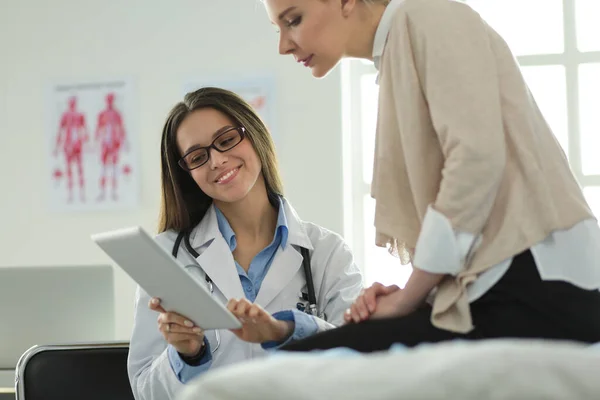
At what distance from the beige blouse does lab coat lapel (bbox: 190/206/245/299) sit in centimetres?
78

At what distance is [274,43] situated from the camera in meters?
4.11

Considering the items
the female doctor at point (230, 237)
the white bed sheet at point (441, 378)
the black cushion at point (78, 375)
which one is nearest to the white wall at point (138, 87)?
the female doctor at point (230, 237)

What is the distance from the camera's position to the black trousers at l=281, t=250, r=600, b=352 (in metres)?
1.16

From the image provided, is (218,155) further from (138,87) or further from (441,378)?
(138,87)

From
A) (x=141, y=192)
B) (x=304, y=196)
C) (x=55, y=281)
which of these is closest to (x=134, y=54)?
(x=141, y=192)

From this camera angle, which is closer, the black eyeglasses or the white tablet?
the white tablet

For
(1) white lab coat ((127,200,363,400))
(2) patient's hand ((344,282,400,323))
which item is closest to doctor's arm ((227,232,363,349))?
(1) white lab coat ((127,200,363,400))

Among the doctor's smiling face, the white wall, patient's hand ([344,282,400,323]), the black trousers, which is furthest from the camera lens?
the white wall

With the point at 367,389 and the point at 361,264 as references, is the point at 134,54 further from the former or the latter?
the point at 367,389

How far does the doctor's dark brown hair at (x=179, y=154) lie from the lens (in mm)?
2213

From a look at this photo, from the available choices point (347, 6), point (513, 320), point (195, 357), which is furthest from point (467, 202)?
point (195, 357)

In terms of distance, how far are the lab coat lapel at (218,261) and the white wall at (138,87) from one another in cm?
190

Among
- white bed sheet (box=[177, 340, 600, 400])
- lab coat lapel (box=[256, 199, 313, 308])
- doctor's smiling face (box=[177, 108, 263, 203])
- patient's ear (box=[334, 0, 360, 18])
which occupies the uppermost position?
patient's ear (box=[334, 0, 360, 18])

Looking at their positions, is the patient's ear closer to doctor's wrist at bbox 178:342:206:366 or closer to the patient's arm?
the patient's arm
